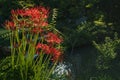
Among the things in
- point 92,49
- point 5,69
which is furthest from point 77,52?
point 5,69

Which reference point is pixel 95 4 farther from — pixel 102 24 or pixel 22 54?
pixel 22 54

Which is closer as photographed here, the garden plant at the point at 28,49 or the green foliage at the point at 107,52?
the garden plant at the point at 28,49

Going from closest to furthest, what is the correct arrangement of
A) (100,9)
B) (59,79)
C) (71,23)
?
1. (59,79)
2. (100,9)
3. (71,23)

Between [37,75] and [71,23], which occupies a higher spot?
[37,75]

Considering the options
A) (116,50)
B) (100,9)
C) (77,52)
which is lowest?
(77,52)

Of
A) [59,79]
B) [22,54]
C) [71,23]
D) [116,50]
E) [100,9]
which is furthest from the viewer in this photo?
[71,23]

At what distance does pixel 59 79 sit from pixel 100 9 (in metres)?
3.13

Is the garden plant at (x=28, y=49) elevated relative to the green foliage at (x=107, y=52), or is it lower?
elevated

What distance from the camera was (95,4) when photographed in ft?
30.4

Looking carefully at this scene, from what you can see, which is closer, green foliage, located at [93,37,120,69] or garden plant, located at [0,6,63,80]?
garden plant, located at [0,6,63,80]

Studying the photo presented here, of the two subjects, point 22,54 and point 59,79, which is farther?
point 59,79

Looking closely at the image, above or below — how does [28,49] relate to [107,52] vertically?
above

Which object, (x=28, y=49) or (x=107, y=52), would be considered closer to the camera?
(x=28, y=49)

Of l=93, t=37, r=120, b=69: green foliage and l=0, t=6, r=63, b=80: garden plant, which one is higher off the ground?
l=0, t=6, r=63, b=80: garden plant
